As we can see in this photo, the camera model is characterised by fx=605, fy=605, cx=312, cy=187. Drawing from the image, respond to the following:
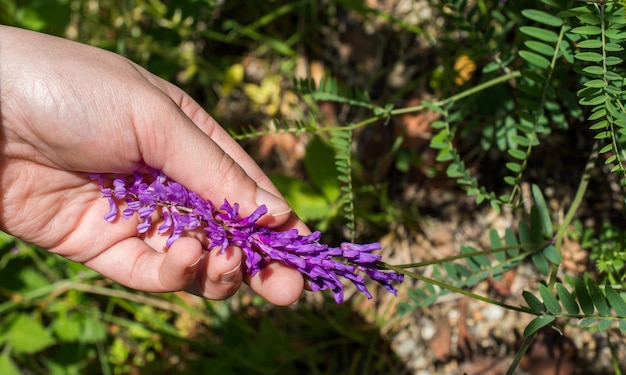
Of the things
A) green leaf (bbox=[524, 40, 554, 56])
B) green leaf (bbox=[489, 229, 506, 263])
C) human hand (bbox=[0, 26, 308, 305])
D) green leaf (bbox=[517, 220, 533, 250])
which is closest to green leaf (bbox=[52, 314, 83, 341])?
human hand (bbox=[0, 26, 308, 305])

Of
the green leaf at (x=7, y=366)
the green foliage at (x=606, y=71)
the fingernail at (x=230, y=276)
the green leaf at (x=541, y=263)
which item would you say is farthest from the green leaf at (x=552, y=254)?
the green leaf at (x=7, y=366)

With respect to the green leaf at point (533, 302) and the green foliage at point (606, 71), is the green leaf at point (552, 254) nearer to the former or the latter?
the green leaf at point (533, 302)

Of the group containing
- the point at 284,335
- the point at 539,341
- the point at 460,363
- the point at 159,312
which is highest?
the point at 539,341

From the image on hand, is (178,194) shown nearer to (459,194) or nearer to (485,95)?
(485,95)

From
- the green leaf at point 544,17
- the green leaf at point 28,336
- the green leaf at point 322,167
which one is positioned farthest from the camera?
the green leaf at point 28,336

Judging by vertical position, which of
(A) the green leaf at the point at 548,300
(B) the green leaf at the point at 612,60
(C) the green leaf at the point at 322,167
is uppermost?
(B) the green leaf at the point at 612,60

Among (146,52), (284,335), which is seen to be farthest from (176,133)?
(146,52)

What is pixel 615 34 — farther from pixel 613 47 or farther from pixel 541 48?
pixel 541 48

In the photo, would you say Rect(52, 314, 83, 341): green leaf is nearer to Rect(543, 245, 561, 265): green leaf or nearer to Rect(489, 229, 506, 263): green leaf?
Rect(489, 229, 506, 263): green leaf
